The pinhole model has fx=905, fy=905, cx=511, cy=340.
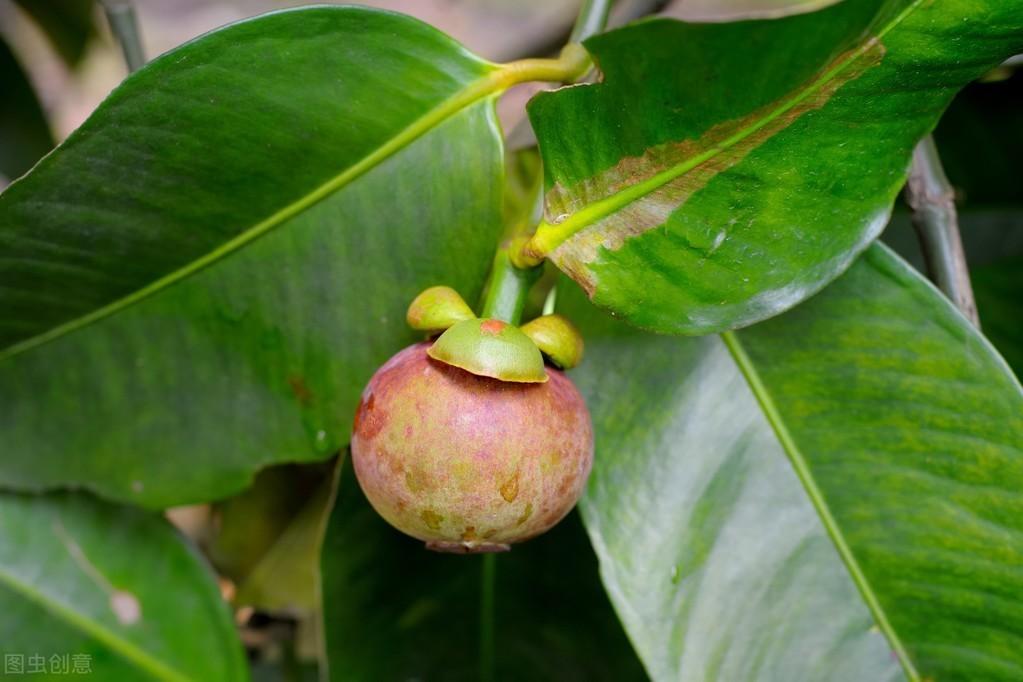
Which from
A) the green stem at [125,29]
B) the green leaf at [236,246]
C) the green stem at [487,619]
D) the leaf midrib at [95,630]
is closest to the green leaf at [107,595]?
the leaf midrib at [95,630]

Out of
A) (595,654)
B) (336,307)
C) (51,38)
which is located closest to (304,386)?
(336,307)

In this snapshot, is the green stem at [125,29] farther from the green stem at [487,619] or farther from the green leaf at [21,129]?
the green stem at [487,619]

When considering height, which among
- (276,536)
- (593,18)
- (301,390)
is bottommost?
(276,536)

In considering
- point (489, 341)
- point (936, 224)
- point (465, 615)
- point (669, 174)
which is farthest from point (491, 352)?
point (465, 615)

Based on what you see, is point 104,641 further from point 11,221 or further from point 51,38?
point 51,38

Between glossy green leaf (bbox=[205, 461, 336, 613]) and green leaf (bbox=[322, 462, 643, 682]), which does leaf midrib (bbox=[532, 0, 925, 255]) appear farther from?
glossy green leaf (bbox=[205, 461, 336, 613])

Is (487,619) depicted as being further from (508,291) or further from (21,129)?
(21,129)
